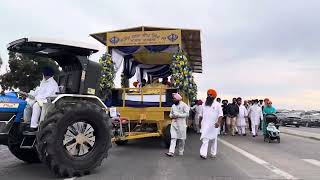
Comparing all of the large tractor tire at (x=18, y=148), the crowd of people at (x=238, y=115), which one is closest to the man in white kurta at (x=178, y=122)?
the large tractor tire at (x=18, y=148)

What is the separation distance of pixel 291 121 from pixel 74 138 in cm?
3416

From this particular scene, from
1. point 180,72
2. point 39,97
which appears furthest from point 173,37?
point 39,97

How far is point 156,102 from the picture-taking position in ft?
49.4

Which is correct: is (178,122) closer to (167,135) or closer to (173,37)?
(167,135)

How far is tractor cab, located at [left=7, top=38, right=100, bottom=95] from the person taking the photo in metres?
9.32

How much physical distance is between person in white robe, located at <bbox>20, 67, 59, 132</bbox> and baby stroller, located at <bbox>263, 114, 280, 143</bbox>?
428 inches

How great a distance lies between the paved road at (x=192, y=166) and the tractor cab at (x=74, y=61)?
181 cm

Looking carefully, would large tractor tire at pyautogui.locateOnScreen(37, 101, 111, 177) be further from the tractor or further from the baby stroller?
the baby stroller

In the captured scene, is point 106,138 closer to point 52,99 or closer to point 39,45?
point 52,99

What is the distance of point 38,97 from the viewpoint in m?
9.32

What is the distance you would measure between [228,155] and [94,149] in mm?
5248

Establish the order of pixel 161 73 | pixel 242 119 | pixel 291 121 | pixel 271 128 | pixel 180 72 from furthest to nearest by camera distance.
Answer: pixel 291 121, pixel 242 119, pixel 161 73, pixel 271 128, pixel 180 72

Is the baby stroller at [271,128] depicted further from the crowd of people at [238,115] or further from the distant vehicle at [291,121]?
the distant vehicle at [291,121]

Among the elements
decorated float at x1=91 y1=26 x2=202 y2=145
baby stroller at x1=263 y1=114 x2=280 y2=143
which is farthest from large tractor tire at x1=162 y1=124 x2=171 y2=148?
baby stroller at x1=263 y1=114 x2=280 y2=143
